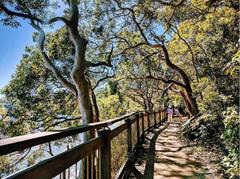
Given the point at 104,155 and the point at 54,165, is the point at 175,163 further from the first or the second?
the point at 54,165

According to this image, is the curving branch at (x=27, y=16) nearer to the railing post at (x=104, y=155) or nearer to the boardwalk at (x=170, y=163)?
the boardwalk at (x=170, y=163)

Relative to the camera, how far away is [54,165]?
7.23 feet

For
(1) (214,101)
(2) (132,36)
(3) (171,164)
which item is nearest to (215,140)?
(1) (214,101)

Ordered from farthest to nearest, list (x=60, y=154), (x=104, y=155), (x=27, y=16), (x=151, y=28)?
(x=151, y=28) < (x=27, y=16) < (x=104, y=155) < (x=60, y=154)

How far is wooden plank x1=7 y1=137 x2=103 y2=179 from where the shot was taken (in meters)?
1.84

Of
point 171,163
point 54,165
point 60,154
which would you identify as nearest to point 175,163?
point 171,163

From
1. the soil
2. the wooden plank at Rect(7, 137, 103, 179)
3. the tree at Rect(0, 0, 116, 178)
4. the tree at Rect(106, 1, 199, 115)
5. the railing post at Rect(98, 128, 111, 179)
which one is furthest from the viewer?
the tree at Rect(106, 1, 199, 115)

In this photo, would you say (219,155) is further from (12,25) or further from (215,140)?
(12,25)

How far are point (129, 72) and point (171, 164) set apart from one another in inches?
891

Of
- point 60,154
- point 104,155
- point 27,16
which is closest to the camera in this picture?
point 60,154

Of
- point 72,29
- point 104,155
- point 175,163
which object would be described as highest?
point 72,29

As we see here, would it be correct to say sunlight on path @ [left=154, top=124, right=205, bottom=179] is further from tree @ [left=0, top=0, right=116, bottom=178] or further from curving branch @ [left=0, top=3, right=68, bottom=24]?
curving branch @ [left=0, top=3, right=68, bottom=24]

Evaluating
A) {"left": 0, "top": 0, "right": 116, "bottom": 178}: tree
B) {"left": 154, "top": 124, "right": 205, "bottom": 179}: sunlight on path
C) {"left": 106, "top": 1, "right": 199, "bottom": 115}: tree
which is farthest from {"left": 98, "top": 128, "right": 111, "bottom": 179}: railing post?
{"left": 106, "top": 1, "right": 199, "bottom": 115}: tree

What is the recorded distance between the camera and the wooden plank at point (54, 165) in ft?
6.02
